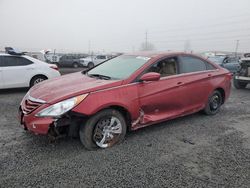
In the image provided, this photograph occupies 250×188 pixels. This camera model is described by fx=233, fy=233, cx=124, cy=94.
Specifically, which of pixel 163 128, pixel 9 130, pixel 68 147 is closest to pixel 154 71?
pixel 163 128

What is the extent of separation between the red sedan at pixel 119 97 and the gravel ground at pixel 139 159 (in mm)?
298

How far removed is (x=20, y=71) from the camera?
752 centimetres

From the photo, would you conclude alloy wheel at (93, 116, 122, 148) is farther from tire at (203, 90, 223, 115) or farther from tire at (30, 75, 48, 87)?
tire at (30, 75, 48, 87)

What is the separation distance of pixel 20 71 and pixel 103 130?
5188 mm

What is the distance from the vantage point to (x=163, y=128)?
14.7 feet

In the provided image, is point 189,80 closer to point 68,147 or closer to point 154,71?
point 154,71

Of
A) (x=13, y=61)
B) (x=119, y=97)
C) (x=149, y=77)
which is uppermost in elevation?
(x=13, y=61)

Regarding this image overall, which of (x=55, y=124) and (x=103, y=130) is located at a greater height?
(x=55, y=124)

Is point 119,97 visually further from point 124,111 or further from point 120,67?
point 120,67

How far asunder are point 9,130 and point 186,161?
3135 millimetres


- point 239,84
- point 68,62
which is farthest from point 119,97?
point 68,62

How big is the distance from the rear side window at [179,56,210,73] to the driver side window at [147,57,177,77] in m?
0.16

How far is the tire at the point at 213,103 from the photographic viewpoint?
208 inches

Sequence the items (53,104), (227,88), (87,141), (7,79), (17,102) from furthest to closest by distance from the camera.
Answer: (7,79) < (17,102) < (227,88) < (87,141) < (53,104)
